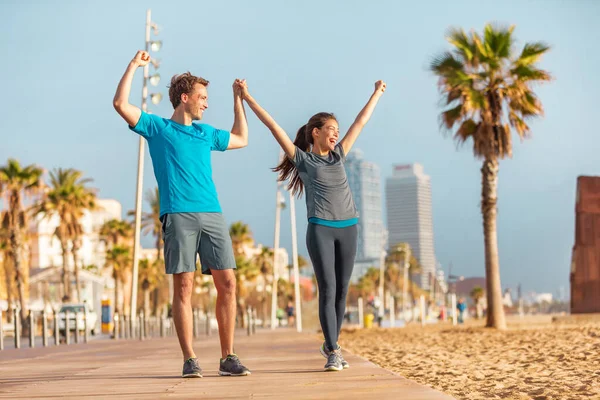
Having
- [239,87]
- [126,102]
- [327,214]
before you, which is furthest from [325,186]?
[126,102]

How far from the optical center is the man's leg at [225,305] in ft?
20.4

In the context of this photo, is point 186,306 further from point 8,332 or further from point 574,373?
point 8,332

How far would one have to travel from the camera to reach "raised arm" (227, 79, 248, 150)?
6758 millimetres

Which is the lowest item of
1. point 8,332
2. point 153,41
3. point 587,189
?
point 8,332

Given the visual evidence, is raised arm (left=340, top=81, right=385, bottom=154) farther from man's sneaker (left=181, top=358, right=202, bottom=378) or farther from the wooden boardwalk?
man's sneaker (left=181, top=358, right=202, bottom=378)

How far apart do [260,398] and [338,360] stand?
1.87 m

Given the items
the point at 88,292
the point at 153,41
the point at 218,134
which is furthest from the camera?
the point at 88,292

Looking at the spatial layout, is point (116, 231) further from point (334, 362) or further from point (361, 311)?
point (334, 362)

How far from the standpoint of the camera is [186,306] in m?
6.22

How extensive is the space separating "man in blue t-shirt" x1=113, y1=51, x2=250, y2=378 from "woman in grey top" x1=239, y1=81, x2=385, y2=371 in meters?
0.74

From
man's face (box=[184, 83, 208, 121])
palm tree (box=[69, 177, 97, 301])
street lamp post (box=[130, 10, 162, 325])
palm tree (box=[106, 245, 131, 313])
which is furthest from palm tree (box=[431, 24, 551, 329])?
palm tree (box=[106, 245, 131, 313])

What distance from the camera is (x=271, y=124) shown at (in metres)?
6.96

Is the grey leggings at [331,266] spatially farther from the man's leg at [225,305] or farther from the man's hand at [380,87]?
the man's hand at [380,87]

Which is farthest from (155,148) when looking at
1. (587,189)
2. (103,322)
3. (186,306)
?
(103,322)
